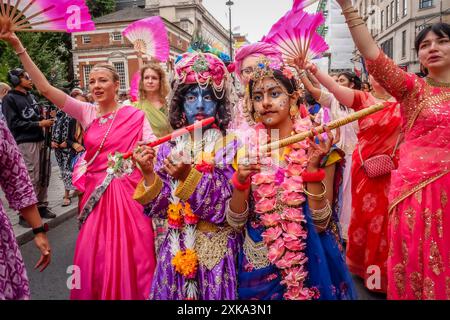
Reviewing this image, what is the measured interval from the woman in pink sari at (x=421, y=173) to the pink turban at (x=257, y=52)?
0.45 m

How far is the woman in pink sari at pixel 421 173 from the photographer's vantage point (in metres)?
2.08

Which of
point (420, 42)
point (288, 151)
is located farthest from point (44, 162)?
point (420, 42)

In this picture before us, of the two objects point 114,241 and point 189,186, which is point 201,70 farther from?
point 114,241

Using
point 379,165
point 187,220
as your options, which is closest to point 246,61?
point 187,220

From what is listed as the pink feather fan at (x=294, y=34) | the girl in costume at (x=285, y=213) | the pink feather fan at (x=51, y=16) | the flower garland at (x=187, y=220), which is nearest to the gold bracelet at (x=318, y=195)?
the girl in costume at (x=285, y=213)

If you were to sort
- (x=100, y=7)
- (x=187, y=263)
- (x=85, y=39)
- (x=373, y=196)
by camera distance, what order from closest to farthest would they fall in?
(x=187, y=263), (x=373, y=196), (x=85, y=39), (x=100, y=7)

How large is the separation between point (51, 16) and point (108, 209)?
1381 mm

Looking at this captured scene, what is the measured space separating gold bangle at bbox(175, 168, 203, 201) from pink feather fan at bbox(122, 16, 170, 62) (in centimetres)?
238

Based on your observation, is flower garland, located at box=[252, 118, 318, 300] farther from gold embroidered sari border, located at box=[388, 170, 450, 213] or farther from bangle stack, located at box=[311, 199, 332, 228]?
gold embroidered sari border, located at box=[388, 170, 450, 213]

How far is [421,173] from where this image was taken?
7.10 feet

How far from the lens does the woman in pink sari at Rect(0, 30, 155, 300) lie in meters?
2.87

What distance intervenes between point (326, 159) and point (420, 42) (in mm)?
1056
